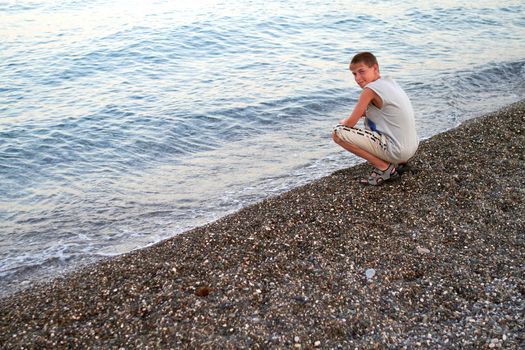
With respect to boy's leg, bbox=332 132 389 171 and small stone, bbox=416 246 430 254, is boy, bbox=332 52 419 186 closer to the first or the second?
boy's leg, bbox=332 132 389 171

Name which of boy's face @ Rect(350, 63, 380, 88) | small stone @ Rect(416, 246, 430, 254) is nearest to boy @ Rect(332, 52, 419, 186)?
boy's face @ Rect(350, 63, 380, 88)

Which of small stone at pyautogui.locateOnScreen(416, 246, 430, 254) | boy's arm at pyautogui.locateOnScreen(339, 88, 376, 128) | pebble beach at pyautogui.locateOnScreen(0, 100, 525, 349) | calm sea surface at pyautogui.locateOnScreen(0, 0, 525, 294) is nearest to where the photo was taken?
pebble beach at pyautogui.locateOnScreen(0, 100, 525, 349)

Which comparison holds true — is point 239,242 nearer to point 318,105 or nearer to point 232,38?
point 318,105

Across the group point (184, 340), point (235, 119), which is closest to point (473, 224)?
point (184, 340)

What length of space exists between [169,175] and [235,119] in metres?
2.77

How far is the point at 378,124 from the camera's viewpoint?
616cm

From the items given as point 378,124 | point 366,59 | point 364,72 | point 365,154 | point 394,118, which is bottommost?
point 365,154

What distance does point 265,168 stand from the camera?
27.6 feet

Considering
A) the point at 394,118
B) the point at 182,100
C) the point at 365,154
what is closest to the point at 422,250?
the point at 365,154

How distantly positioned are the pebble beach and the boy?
0.33 meters

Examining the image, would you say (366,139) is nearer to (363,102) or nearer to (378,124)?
(378,124)

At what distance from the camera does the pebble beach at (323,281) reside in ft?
12.8

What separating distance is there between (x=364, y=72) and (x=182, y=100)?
6.59m

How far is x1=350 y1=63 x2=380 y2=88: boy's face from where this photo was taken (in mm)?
5926
